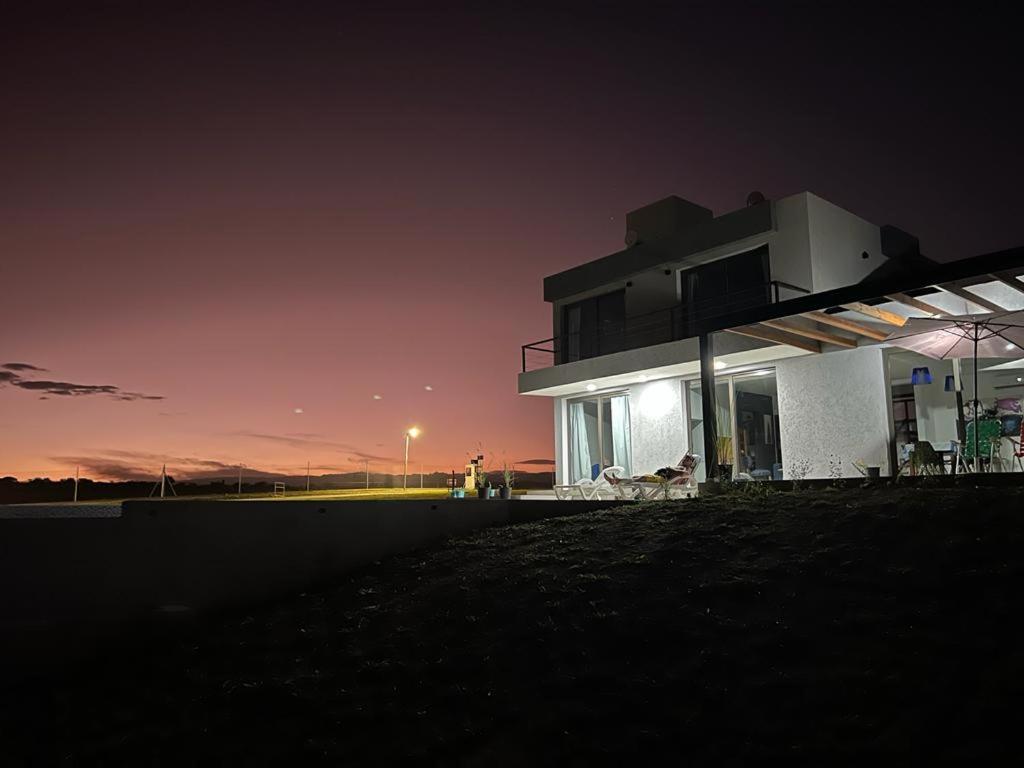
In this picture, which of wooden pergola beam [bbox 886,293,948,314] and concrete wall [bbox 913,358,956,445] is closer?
wooden pergola beam [bbox 886,293,948,314]

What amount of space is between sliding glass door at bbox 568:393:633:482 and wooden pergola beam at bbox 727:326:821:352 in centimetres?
522

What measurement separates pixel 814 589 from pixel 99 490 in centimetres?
2728

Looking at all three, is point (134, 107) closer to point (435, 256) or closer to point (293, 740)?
point (435, 256)

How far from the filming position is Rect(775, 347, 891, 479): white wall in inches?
489

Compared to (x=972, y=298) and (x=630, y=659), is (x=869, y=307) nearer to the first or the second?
(x=972, y=298)

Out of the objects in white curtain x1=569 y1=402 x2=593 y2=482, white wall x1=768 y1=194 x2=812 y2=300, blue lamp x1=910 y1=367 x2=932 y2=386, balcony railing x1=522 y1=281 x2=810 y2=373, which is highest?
white wall x1=768 y1=194 x2=812 y2=300

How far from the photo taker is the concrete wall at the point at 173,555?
26.1 ft

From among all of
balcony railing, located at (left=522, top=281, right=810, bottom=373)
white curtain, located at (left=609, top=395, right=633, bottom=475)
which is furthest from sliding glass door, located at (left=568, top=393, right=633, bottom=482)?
balcony railing, located at (left=522, top=281, right=810, bottom=373)

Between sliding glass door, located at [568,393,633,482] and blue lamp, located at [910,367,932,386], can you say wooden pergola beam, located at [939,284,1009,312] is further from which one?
sliding glass door, located at [568,393,633,482]

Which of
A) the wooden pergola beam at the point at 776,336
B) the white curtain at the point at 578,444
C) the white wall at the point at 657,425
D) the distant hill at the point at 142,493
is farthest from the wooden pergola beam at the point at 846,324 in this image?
the distant hill at the point at 142,493

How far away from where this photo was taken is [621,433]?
17453mm

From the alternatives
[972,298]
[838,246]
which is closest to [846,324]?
[972,298]

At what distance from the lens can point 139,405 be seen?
65.7 ft

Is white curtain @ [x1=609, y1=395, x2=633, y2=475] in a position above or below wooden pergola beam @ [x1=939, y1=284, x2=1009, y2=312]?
below
